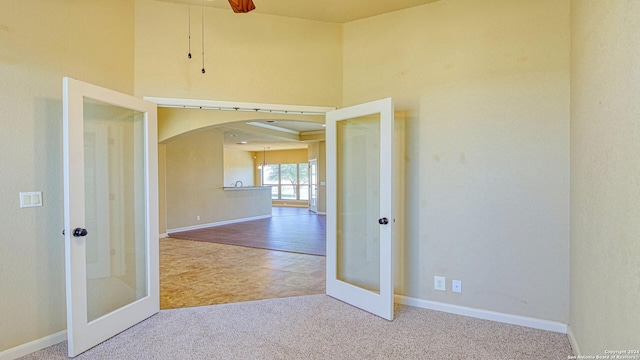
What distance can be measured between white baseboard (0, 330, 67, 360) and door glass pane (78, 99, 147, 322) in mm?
340

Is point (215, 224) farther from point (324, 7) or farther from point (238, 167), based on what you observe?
point (324, 7)

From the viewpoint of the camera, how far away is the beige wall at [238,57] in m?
3.16

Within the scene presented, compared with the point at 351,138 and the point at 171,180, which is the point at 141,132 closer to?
the point at 351,138

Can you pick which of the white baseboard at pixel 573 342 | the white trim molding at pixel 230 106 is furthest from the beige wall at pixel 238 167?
the white baseboard at pixel 573 342

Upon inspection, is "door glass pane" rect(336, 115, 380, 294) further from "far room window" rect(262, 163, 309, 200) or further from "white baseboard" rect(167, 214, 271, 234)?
"far room window" rect(262, 163, 309, 200)

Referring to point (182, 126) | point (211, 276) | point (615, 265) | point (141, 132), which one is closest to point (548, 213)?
point (615, 265)

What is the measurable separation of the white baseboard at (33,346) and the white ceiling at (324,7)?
3090 millimetres

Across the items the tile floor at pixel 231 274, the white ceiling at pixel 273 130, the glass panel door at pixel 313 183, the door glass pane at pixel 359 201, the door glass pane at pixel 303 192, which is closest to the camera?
the door glass pane at pixel 359 201

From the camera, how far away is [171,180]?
25.5 feet

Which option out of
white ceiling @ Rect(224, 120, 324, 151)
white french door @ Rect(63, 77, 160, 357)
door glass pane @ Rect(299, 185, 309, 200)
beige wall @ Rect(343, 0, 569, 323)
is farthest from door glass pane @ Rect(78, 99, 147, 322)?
door glass pane @ Rect(299, 185, 309, 200)

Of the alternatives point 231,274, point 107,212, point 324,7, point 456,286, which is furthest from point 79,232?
point 456,286

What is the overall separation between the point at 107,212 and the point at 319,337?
2.09m

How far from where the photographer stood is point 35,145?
2.53 meters

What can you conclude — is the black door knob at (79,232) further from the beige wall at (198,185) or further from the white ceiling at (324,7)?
the beige wall at (198,185)
